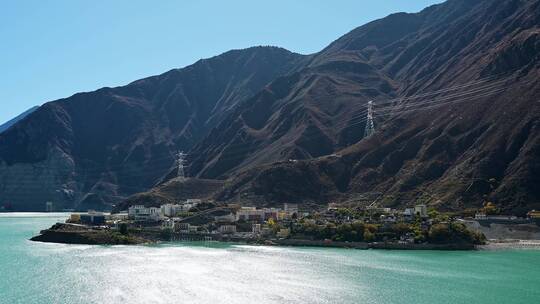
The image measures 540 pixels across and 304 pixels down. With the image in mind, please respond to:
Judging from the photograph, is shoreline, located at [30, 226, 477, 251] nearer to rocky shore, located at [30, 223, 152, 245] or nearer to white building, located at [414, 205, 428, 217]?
rocky shore, located at [30, 223, 152, 245]

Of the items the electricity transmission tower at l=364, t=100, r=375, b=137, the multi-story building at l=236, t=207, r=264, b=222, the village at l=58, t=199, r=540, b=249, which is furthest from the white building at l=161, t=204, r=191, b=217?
the electricity transmission tower at l=364, t=100, r=375, b=137

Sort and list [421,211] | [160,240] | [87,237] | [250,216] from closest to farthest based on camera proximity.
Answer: [87,237], [421,211], [160,240], [250,216]

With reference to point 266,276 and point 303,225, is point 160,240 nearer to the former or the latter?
point 303,225

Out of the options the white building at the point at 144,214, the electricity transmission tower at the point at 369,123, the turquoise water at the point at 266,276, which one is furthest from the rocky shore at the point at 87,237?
the electricity transmission tower at the point at 369,123

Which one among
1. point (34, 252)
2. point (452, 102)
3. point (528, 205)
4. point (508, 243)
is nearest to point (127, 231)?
point (34, 252)

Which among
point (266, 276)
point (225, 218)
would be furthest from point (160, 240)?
point (266, 276)

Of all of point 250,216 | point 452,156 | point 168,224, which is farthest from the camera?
point 452,156
